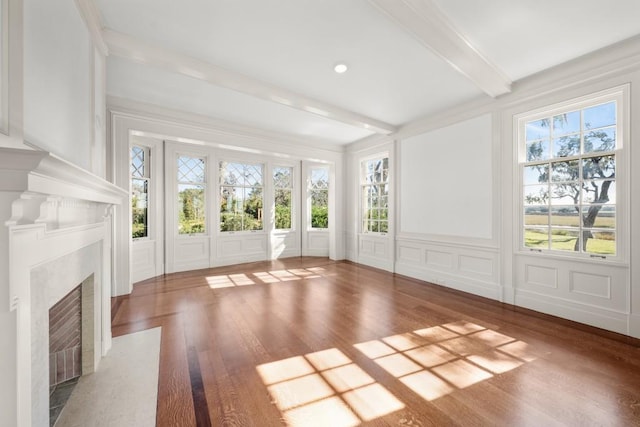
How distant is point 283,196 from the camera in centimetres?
699

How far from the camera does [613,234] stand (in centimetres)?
286

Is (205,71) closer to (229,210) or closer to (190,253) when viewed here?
(229,210)

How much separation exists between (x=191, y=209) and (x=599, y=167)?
20.9 ft

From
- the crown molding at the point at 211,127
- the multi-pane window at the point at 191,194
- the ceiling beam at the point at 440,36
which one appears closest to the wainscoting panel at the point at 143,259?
the multi-pane window at the point at 191,194

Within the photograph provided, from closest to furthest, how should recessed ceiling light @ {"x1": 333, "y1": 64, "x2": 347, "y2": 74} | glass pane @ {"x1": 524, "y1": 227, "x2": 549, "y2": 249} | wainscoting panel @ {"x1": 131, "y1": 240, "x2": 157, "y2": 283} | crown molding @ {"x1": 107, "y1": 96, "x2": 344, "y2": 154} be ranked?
recessed ceiling light @ {"x1": 333, "y1": 64, "x2": 347, "y2": 74} → glass pane @ {"x1": 524, "y1": 227, "x2": 549, "y2": 249} → crown molding @ {"x1": 107, "y1": 96, "x2": 344, "y2": 154} → wainscoting panel @ {"x1": 131, "y1": 240, "x2": 157, "y2": 283}

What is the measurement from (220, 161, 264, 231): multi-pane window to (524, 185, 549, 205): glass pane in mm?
5188

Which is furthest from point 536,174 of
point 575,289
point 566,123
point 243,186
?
point 243,186

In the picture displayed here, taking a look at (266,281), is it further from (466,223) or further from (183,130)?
(466,223)

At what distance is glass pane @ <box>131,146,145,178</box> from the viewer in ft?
15.5

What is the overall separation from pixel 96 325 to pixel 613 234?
5067 millimetres

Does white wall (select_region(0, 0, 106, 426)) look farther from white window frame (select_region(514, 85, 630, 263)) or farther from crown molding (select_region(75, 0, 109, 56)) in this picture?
white window frame (select_region(514, 85, 630, 263))

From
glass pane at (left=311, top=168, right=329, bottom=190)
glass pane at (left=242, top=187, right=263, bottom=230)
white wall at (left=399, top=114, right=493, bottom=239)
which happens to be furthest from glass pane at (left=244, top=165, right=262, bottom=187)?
white wall at (left=399, top=114, right=493, bottom=239)

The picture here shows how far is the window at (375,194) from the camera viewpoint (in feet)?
19.0

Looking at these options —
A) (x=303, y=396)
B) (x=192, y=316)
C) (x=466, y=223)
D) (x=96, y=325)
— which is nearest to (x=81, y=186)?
(x=96, y=325)
